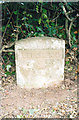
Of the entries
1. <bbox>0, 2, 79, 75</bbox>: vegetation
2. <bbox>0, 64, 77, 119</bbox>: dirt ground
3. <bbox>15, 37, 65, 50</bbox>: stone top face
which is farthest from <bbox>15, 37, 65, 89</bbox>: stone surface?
<bbox>0, 2, 79, 75</bbox>: vegetation

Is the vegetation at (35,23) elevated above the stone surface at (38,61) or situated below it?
above

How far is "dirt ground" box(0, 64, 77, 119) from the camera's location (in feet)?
7.13

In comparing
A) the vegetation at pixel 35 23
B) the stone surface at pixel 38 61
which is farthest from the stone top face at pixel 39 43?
the vegetation at pixel 35 23

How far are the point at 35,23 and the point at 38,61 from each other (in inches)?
41.9

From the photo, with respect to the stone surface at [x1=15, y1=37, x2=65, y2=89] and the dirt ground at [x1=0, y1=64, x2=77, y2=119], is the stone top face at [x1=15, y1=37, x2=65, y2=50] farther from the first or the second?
the dirt ground at [x1=0, y1=64, x2=77, y2=119]

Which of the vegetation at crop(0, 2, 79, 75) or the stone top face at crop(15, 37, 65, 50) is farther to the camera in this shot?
the vegetation at crop(0, 2, 79, 75)

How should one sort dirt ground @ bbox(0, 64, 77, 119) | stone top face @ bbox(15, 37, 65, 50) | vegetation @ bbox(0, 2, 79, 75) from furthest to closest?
vegetation @ bbox(0, 2, 79, 75) → stone top face @ bbox(15, 37, 65, 50) → dirt ground @ bbox(0, 64, 77, 119)

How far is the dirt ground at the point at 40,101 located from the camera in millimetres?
2172

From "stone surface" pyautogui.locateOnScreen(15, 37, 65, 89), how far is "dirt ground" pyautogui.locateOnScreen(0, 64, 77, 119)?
0.19 m

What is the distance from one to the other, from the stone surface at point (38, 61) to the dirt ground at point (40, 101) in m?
0.19

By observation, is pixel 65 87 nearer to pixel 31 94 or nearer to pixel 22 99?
pixel 31 94

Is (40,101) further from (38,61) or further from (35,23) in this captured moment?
(35,23)

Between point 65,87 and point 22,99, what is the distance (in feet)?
3.33

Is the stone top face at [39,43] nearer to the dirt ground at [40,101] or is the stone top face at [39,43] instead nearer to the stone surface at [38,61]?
the stone surface at [38,61]
